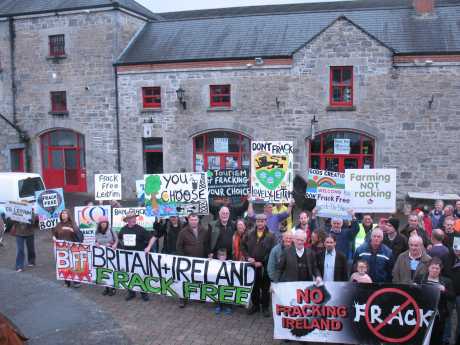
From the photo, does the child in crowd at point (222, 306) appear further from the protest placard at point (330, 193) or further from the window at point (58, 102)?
the window at point (58, 102)

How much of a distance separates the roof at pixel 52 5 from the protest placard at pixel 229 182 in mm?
13028

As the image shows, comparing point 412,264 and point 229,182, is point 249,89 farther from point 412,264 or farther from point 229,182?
point 412,264

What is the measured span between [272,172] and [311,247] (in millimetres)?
3417

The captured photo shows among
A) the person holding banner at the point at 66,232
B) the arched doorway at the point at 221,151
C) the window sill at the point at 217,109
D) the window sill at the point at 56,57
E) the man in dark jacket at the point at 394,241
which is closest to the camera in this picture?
the man in dark jacket at the point at 394,241

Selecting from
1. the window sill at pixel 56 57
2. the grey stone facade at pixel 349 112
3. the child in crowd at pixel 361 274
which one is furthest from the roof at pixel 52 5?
the child in crowd at pixel 361 274

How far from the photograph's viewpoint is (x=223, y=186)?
38.7ft

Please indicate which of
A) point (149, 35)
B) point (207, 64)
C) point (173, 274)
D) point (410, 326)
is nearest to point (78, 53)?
point (149, 35)

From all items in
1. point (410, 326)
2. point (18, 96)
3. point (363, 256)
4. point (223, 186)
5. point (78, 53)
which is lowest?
point (410, 326)

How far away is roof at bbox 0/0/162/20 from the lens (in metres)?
21.6

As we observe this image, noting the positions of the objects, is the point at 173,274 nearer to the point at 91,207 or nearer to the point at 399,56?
the point at 91,207

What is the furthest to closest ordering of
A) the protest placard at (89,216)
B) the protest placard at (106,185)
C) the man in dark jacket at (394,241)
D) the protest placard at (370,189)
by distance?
1. the protest placard at (106,185)
2. the protest placard at (89,216)
3. the protest placard at (370,189)
4. the man in dark jacket at (394,241)

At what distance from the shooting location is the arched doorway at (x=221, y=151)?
67.7 ft

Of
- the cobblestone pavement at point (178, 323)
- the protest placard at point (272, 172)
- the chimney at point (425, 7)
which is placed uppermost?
the chimney at point (425, 7)

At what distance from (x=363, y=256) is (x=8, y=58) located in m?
21.9
